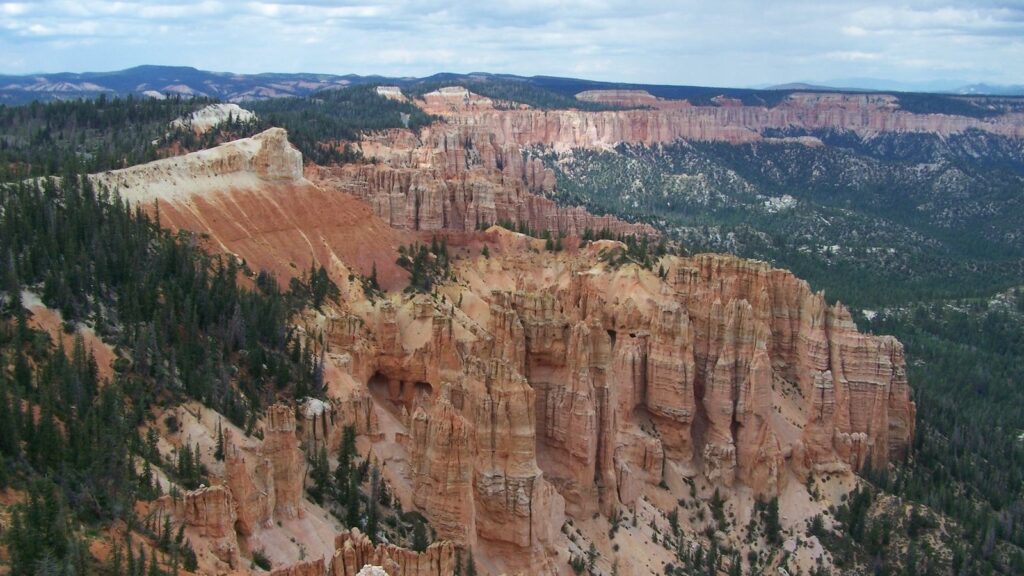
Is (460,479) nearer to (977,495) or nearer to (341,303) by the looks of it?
(341,303)

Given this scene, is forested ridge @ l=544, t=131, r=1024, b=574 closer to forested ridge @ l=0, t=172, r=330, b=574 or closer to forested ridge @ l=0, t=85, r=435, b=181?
forested ridge @ l=0, t=172, r=330, b=574

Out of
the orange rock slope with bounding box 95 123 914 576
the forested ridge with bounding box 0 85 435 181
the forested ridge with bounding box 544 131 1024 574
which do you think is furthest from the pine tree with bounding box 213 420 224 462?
the forested ridge with bounding box 544 131 1024 574

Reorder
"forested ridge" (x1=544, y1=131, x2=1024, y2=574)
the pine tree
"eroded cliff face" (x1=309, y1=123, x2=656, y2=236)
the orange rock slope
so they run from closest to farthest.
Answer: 1. the pine tree
2. the orange rock slope
3. "forested ridge" (x1=544, y1=131, x2=1024, y2=574)
4. "eroded cliff face" (x1=309, y1=123, x2=656, y2=236)

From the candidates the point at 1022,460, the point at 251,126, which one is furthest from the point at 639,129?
the point at 1022,460

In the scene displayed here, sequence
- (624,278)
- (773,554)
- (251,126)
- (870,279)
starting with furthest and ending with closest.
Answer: (870,279) < (251,126) < (624,278) < (773,554)

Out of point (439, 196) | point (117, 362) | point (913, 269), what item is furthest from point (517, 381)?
point (913, 269)

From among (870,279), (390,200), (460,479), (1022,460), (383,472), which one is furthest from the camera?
(870,279)

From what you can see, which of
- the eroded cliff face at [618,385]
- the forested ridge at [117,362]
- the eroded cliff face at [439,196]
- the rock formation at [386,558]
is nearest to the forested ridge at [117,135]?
the eroded cliff face at [439,196]

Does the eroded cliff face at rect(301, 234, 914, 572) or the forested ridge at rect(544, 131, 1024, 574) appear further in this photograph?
the forested ridge at rect(544, 131, 1024, 574)

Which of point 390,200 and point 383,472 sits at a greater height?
point 390,200
